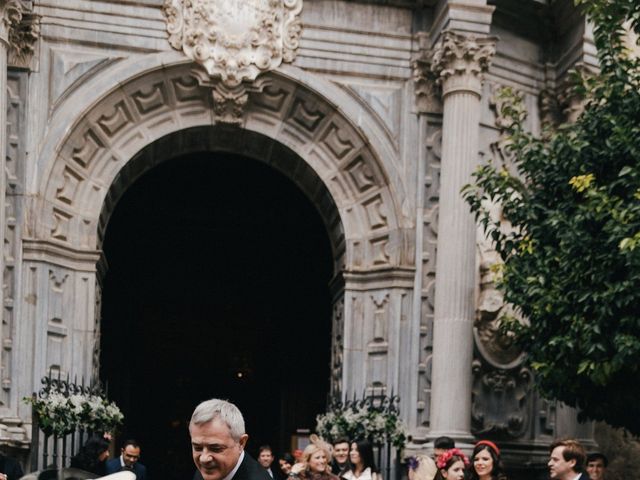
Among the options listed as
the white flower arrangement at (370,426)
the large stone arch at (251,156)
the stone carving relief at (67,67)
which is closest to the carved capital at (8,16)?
the stone carving relief at (67,67)

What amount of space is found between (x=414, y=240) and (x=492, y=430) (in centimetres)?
313

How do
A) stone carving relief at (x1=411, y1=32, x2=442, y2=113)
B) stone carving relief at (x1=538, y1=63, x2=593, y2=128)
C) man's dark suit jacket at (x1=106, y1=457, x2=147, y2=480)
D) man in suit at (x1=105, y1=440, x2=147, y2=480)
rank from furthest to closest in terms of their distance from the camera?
stone carving relief at (x1=538, y1=63, x2=593, y2=128) < stone carving relief at (x1=411, y1=32, x2=442, y2=113) < man's dark suit jacket at (x1=106, y1=457, x2=147, y2=480) < man in suit at (x1=105, y1=440, x2=147, y2=480)

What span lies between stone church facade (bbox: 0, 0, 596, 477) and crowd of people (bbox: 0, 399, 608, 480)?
3.11 meters

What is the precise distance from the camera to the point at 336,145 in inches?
887

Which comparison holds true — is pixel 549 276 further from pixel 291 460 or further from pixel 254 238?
pixel 254 238

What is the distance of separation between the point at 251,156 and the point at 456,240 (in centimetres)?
405

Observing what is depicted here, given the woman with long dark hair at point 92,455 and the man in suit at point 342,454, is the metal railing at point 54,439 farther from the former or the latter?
the man in suit at point 342,454

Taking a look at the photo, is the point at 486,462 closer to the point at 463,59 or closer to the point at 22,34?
the point at 463,59

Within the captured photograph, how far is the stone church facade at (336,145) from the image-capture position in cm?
2070

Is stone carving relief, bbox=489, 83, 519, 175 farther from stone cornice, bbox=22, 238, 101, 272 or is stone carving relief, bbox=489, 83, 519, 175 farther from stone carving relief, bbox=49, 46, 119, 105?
stone cornice, bbox=22, 238, 101, 272

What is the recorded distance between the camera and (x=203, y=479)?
6.70 metres

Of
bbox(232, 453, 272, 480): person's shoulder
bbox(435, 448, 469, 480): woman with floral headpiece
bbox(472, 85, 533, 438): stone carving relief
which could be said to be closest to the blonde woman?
bbox(435, 448, 469, 480): woman with floral headpiece

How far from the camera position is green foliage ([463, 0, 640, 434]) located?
16938 mm

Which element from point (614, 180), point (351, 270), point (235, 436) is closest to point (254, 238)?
point (351, 270)
